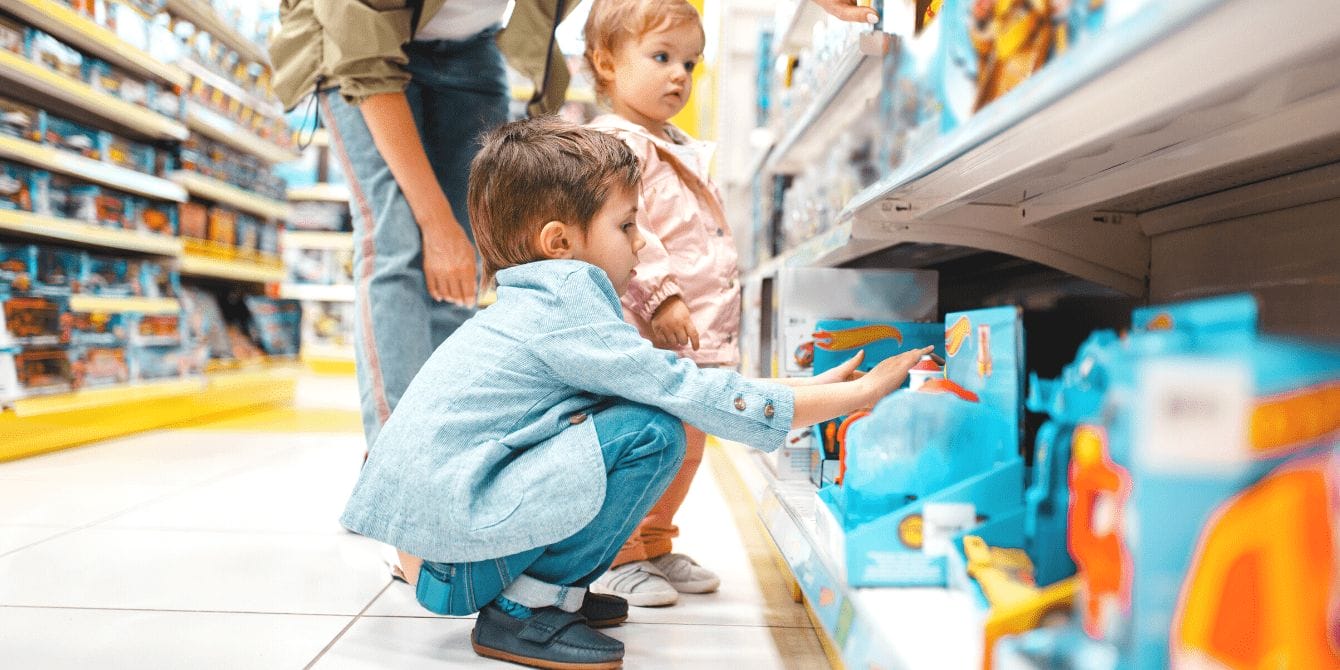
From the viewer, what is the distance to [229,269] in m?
3.95

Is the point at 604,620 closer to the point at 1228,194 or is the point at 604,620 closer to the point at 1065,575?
the point at 1065,575

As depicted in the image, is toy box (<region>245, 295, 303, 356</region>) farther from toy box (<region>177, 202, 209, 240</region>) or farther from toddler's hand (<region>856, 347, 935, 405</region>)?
toddler's hand (<region>856, 347, 935, 405</region>)

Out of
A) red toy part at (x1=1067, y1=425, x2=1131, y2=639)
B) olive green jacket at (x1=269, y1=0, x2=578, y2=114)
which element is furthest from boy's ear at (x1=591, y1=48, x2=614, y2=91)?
red toy part at (x1=1067, y1=425, x2=1131, y2=639)

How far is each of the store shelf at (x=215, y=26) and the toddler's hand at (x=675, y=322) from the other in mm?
2890

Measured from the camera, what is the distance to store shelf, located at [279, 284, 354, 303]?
18.3 feet

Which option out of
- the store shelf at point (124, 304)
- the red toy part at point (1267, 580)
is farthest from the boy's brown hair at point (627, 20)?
the store shelf at point (124, 304)

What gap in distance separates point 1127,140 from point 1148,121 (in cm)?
18

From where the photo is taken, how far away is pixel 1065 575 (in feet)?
2.15

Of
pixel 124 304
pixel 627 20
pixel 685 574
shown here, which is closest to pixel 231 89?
pixel 124 304

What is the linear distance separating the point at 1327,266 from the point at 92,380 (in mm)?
3170

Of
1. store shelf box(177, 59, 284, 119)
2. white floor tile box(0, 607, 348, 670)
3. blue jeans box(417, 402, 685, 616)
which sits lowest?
white floor tile box(0, 607, 348, 670)

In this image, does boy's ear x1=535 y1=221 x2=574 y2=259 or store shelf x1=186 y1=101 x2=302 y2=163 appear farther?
store shelf x1=186 y1=101 x2=302 y2=163

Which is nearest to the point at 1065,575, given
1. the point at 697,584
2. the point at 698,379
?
the point at 698,379

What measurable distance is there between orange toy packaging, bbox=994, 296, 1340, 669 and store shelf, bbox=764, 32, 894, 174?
1.13 m
